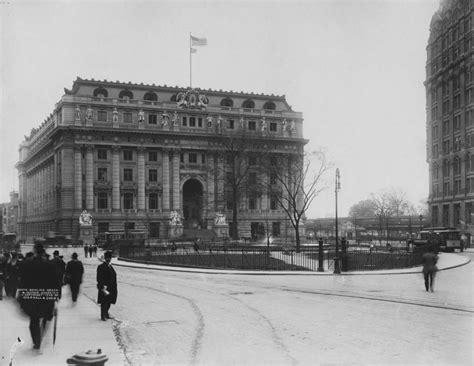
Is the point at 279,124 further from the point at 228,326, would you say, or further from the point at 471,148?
the point at 228,326

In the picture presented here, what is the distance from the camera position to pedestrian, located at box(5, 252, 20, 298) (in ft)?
56.9

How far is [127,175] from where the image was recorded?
80.1 m

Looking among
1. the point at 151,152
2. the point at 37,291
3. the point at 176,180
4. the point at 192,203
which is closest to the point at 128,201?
the point at 176,180

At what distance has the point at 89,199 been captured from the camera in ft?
251

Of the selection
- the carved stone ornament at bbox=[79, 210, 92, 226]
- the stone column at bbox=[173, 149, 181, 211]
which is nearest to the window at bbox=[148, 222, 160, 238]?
the stone column at bbox=[173, 149, 181, 211]

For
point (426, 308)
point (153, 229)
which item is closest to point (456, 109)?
point (153, 229)

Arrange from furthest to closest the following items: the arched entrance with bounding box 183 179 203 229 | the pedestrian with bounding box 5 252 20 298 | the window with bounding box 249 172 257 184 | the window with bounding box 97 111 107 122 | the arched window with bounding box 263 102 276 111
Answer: the arched window with bounding box 263 102 276 111
the arched entrance with bounding box 183 179 203 229
the window with bounding box 97 111 107 122
the window with bounding box 249 172 257 184
the pedestrian with bounding box 5 252 20 298

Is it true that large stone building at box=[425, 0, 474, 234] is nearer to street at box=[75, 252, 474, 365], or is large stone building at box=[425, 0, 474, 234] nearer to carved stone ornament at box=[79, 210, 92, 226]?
carved stone ornament at box=[79, 210, 92, 226]

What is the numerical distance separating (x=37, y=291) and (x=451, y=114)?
77.6 metres

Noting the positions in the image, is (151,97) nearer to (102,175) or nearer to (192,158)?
(192,158)

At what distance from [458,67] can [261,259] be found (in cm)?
5447

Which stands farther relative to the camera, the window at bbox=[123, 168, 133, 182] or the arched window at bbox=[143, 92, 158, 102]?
the arched window at bbox=[143, 92, 158, 102]

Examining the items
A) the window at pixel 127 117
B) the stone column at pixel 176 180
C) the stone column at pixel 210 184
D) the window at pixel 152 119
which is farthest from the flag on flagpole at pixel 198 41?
the stone column at pixel 210 184

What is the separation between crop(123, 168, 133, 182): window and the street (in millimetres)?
58614
